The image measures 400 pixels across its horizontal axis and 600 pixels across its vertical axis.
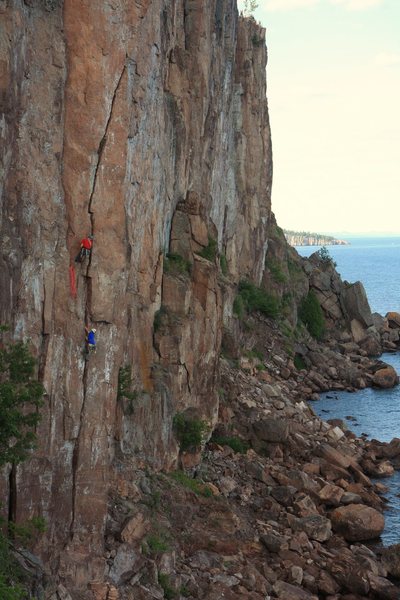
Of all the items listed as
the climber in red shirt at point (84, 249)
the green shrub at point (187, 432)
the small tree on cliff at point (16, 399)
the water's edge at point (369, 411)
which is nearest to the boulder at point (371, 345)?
the water's edge at point (369, 411)

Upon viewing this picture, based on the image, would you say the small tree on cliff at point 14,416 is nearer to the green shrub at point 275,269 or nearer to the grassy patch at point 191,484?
the grassy patch at point 191,484

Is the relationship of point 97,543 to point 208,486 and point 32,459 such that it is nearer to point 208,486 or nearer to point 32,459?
point 32,459

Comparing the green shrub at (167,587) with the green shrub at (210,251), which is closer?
the green shrub at (167,587)

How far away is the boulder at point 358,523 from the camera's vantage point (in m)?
36.1

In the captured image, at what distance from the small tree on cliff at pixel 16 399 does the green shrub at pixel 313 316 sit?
5732 cm

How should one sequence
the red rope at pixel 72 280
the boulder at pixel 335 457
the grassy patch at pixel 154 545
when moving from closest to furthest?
the red rope at pixel 72 280 < the grassy patch at pixel 154 545 < the boulder at pixel 335 457

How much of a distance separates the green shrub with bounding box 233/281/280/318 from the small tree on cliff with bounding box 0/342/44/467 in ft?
153

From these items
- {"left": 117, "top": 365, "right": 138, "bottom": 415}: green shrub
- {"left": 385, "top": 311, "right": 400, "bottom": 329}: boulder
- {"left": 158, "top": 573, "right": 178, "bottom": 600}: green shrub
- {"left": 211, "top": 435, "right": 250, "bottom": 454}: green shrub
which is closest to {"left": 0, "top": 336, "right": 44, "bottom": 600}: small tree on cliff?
{"left": 158, "top": 573, "right": 178, "bottom": 600}: green shrub

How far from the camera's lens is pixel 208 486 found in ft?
116

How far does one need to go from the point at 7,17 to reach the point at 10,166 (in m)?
4.07

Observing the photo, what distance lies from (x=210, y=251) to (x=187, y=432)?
11.0m

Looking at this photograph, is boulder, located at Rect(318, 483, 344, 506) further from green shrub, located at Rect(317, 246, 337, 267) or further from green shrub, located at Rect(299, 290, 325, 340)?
green shrub, located at Rect(317, 246, 337, 267)

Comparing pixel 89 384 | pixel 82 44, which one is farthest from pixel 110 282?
pixel 82 44

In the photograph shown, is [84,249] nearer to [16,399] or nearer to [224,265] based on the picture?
[16,399]
